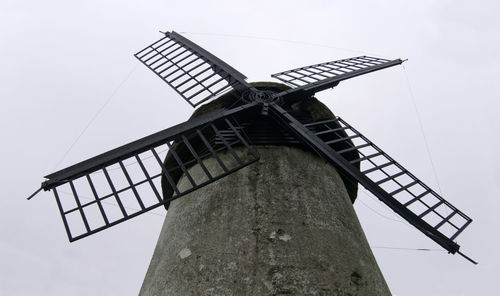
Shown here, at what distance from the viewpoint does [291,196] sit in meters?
3.39

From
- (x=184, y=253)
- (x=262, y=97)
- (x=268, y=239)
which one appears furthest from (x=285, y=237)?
(x=262, y=97)

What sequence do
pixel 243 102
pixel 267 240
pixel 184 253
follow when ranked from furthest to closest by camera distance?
pixel 243 102, pixel 184 253, pixel 267 240

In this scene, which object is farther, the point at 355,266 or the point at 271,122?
the point at 271,122

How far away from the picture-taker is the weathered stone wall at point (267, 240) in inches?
109

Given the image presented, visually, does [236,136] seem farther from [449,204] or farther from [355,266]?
[449,204]

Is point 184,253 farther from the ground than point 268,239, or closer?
farther from the ground

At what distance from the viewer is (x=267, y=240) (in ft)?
9.80

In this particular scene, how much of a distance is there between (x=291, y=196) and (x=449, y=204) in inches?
71.2

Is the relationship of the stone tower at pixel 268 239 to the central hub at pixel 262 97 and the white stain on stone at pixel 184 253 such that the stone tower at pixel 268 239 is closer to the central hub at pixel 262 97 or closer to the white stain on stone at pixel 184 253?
the white stain on stone at pixel 184 253

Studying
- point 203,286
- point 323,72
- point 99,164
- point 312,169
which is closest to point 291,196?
point 312,169

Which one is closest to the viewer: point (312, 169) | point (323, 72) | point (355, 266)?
point (355, 266)

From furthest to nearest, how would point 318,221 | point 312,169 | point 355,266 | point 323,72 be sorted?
1. point 323,72
2. point 312,169
3. point 318,221
4. point 355,266

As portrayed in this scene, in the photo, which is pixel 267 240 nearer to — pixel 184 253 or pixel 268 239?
pixel 268 239

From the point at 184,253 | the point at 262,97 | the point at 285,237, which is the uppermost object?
the point at 262,97
